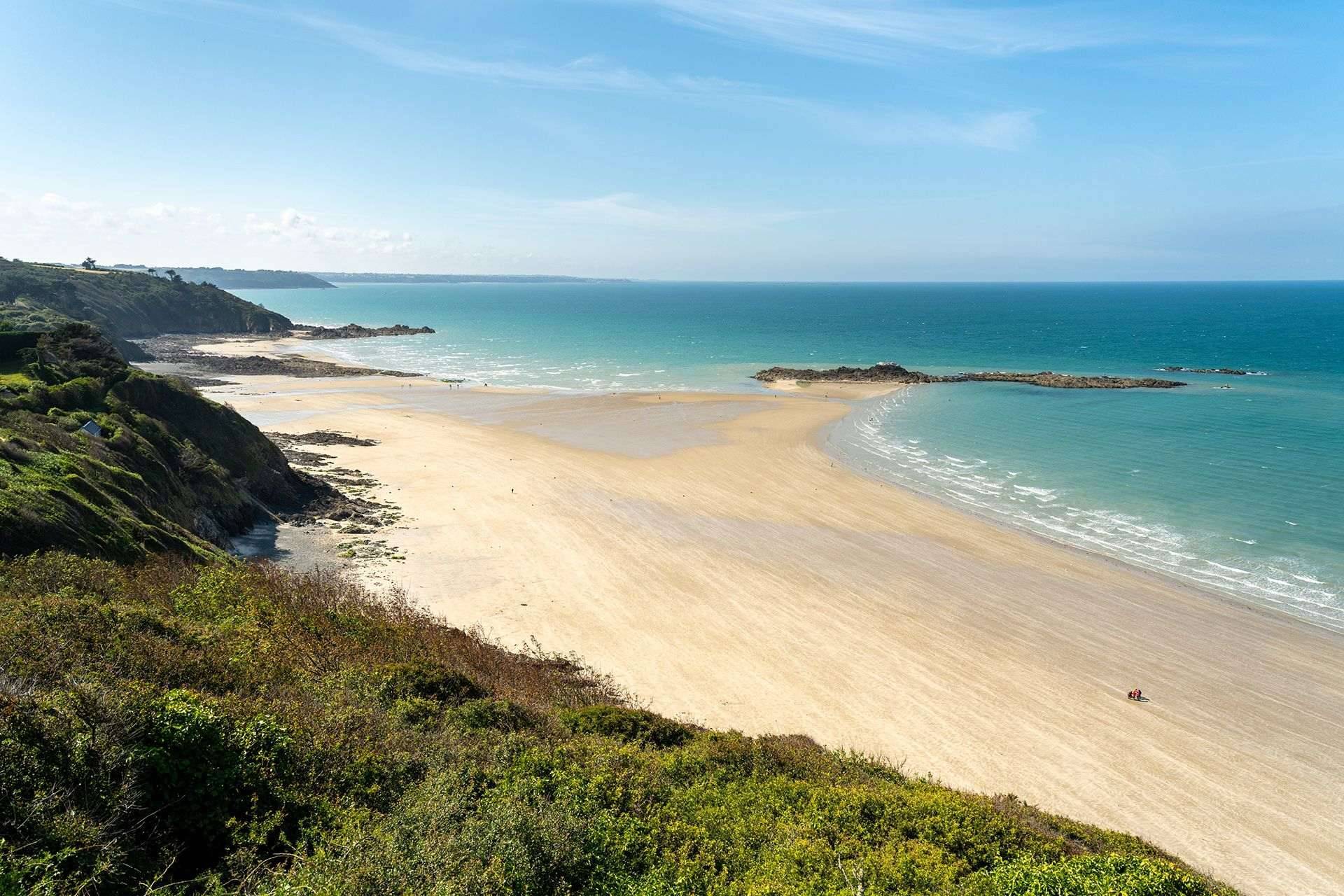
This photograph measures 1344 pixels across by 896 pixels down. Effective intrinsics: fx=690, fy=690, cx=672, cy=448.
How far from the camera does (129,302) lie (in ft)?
328

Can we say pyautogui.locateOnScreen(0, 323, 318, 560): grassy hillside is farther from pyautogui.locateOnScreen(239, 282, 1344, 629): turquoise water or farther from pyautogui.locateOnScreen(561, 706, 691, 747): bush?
pyautogui.locateOnScreen(239, 282, 1344, 629): turquoise water

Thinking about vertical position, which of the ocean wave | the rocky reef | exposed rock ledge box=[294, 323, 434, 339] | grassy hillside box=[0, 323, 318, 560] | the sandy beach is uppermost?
exposed rock ledge box=[294, 323, 434, 339]

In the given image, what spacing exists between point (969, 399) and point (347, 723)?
58.6 meters

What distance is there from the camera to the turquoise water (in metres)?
26.7

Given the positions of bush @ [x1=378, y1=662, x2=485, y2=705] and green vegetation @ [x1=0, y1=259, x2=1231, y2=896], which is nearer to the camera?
green vegetation @ [x1=0, y1=259, x2=1231, y2=896]

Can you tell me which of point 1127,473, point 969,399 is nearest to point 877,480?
point 1127,473

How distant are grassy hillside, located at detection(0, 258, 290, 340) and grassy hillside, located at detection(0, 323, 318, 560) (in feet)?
178

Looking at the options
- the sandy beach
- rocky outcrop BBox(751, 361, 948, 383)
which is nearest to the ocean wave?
the sandy beach

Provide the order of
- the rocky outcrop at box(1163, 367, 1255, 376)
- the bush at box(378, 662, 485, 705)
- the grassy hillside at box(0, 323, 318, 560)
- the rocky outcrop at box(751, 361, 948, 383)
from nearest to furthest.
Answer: the bush at box(378, 662, 485, 705), the grassy hillside at box(0, 323, 318, 560), the rocky outcrop at box(1163, 367, 1255, 376), the rocky outcrop at box(751, 361, 948, 383)

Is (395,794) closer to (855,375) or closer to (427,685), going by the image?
(427,685)

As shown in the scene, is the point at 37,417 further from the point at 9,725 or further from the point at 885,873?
the point at 885,873

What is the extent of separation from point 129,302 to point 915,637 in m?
120

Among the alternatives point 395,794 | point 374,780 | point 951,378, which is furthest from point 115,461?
point 951,378

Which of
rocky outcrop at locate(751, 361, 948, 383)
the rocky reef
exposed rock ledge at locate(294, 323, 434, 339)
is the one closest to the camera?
the rocky reef
